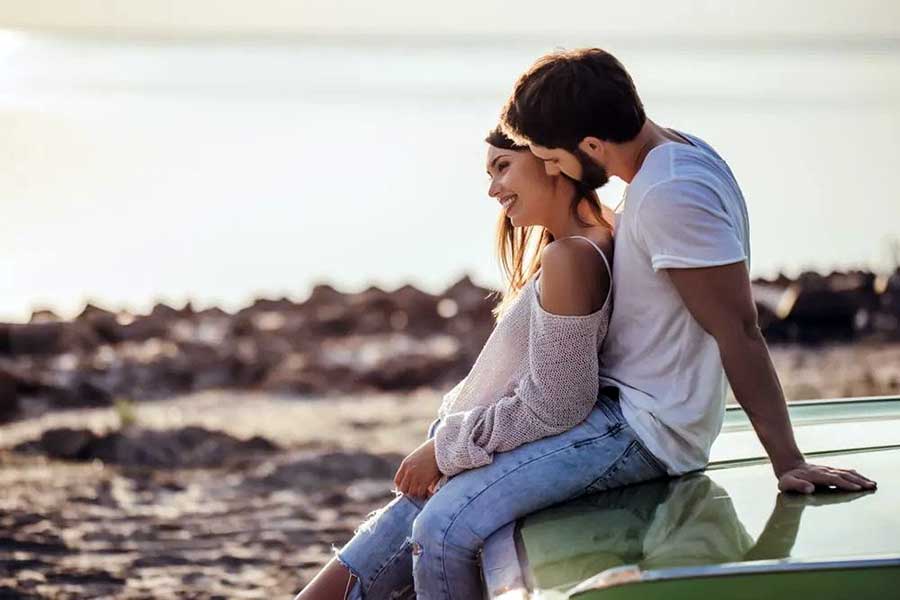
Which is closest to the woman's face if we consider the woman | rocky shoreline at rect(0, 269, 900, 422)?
the woman

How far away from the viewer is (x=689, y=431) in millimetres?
1896

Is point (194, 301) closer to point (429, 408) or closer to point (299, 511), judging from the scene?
point (429, 408)

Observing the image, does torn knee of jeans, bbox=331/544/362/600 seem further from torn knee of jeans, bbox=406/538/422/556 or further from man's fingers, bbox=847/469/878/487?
man's fingers, bbox=847/469/878/487

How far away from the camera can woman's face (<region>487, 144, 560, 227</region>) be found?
204 centimetres

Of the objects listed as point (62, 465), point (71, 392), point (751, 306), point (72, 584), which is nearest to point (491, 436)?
point (751, 306)

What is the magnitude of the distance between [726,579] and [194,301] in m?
7.08

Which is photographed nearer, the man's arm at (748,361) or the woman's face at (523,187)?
the man's arm at (748,361)

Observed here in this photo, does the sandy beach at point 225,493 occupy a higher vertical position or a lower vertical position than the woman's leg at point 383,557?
lower

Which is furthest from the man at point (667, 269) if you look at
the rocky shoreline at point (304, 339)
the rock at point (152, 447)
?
the rocky shoreline at point (304, 339)

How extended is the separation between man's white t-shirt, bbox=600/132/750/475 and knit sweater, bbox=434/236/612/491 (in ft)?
0.14

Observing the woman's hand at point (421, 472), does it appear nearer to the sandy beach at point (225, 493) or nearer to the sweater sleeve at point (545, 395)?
the sweater sleeve at point (545, 395)

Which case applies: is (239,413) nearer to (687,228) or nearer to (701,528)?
(687,228)

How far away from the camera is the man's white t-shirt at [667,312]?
5.90 ft

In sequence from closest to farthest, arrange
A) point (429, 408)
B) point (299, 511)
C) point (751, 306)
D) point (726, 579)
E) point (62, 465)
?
point (726, 579) < point (751, 306) < point (299, 511) < point (62, 465) < point (429, 408)
